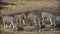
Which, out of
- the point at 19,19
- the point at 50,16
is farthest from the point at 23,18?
the point at 50,16

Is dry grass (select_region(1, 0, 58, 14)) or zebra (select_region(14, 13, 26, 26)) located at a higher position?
dry grass (select_region(1, 0, 58, 14))

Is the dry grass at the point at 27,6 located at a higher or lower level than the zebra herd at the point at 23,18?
higher

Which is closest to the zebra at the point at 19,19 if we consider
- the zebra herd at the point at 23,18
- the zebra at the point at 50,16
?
the zebra herd at the point at 23,18

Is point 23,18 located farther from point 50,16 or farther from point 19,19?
point 50,16

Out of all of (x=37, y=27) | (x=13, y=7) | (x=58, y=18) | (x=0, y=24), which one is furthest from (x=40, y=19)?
(x=0, y=24)

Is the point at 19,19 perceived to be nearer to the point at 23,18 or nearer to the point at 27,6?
the point at 23,18

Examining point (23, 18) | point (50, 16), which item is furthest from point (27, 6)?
point (50, 16)

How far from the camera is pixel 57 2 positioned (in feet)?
5.53

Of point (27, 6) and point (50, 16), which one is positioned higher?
point (27, 6)

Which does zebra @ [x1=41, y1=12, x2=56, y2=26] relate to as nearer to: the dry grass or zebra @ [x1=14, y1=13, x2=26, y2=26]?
the dry grass

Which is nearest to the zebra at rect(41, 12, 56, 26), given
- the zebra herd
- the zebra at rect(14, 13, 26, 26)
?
the zebra herd

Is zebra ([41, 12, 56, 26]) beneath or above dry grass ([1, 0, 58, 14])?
beneath

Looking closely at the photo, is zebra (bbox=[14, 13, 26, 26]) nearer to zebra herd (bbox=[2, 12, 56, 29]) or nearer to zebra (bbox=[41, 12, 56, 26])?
zebra herd (bbox=[2, 12, 56, 29])

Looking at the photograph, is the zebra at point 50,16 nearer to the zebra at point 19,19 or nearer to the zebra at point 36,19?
the zebra at point 36,19
